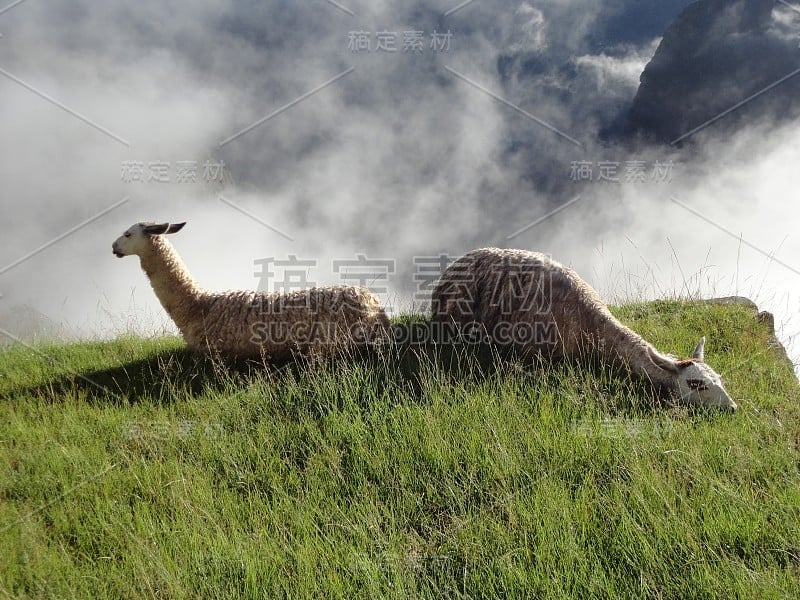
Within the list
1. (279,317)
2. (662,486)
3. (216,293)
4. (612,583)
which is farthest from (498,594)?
(216,293)

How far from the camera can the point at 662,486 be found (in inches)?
170

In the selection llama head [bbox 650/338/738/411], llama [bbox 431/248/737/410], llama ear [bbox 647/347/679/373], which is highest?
llama [bbox 431/248/737/410]

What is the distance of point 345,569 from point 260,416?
216 cm

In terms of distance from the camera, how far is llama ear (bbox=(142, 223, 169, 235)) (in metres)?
7.13

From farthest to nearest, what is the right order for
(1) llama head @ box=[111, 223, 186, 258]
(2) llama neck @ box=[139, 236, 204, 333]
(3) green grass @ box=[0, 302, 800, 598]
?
(2) llama neck @ box=[139, 236, 204, 333]
(1) llama head @ box=[111, 223, 186, 258]
(3) green grass @ box=[0, 302, 800, 598]

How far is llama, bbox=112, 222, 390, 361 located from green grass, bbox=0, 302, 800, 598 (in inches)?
18.6

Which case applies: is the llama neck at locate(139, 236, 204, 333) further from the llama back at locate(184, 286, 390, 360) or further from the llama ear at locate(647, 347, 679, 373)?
the llama ear at locate(647, 347, 679, 373)

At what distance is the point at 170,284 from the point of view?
7359 mm

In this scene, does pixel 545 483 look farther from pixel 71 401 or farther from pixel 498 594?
pixel 71 401

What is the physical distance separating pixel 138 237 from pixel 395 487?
4.62 metres

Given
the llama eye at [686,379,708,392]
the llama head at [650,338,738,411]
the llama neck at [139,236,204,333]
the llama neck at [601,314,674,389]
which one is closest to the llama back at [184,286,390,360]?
the llama neck at [139,236,204,333]

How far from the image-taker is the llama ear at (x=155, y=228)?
23.4 feet

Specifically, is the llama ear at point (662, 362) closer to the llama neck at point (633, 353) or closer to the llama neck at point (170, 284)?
the llama neck at point (633, 353)

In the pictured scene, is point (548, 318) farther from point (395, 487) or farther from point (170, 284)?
point (170, 284)
